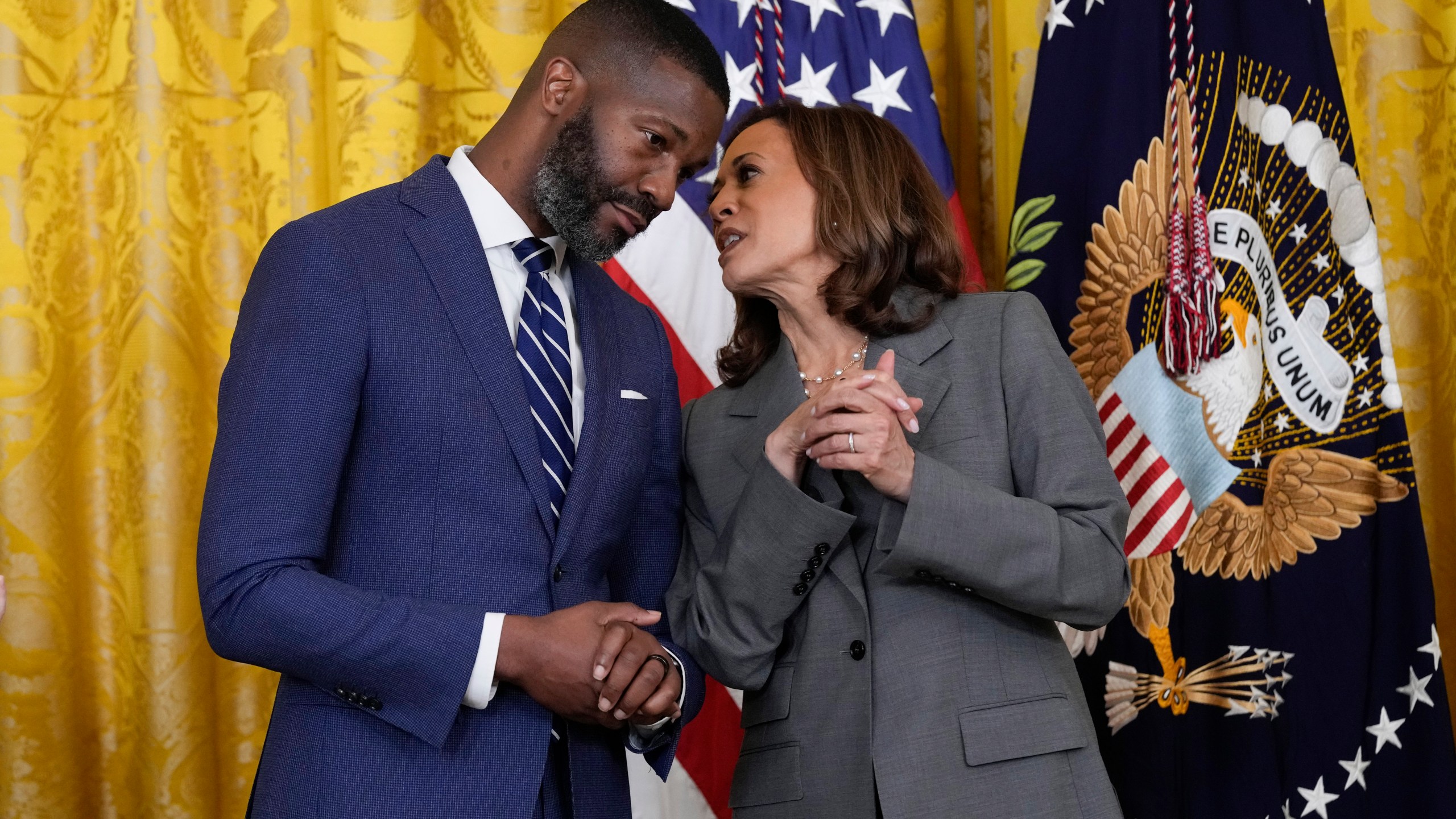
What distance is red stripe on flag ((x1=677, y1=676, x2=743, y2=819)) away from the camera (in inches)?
107

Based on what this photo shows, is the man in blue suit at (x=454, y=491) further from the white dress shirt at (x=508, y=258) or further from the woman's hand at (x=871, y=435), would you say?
the woman's hand at (x=871, y=435)

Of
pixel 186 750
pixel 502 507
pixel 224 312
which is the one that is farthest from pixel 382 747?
pixel 224 312

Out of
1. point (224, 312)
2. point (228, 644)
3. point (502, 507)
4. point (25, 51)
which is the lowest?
point (228, 644)

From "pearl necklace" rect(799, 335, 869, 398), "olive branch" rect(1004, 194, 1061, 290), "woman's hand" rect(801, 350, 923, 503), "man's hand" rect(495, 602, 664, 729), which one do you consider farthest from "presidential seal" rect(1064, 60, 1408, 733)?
"man's hand" rect(495, 602, 664, 729)

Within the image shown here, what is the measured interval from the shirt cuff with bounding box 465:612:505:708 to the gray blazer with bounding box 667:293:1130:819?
40 centimetres

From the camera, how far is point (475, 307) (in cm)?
171

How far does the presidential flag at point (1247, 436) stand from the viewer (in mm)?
2297

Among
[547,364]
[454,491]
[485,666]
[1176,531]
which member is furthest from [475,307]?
[1176,531]

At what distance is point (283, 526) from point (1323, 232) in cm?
194

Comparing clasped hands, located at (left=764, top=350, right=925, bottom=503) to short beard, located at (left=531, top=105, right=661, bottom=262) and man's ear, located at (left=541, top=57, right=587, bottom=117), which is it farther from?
man's ear, located at (left=541, top=57, right=587, bottom=117)

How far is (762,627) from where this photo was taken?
182 cm

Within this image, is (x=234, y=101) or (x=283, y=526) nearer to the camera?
(x=283, y=526)

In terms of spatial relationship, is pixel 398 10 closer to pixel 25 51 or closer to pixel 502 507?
pixel 25 51

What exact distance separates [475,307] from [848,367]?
24.6 inches
